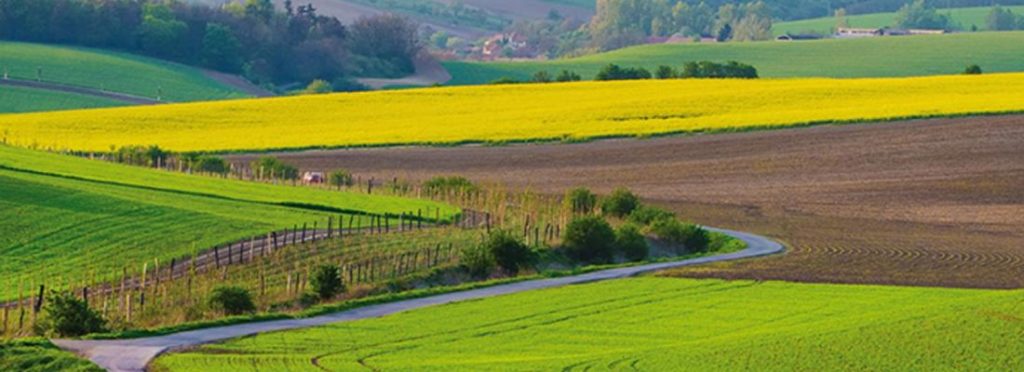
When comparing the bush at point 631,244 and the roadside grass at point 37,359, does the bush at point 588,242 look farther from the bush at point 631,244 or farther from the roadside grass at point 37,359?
the roadside grass at point 37,359

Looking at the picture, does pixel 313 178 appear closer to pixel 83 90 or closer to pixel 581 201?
pixel 581 201

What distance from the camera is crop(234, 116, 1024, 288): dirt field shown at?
181ft

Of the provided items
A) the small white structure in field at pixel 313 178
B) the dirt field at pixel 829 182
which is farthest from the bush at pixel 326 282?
Result: the small white structure in field at pixel 313 178

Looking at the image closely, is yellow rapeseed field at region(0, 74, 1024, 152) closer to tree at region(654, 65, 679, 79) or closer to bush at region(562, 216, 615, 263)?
tree at region(654, 65, 679, 79)

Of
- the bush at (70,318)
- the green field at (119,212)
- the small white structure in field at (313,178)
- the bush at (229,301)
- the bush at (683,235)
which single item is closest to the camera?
the bush at (70,318)

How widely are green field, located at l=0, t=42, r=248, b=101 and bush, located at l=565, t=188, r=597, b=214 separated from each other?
71.2 m

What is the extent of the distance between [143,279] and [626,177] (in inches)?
1682

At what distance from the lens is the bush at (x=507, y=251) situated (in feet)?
170

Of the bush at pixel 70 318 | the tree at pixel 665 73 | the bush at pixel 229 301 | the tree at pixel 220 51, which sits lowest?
the tree at pixel 220 51

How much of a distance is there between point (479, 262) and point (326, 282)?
8220 millimetres

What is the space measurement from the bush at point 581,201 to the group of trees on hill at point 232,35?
89346 millimetres

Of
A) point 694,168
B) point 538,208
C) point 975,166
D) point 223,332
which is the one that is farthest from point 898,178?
point 223,332

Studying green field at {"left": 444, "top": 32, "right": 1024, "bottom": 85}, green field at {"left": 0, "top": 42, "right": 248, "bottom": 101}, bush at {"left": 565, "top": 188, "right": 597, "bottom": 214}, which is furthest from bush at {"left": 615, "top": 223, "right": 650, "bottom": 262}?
green field at {"left": 444, "top": 32, "right": 1024, "bottom": 85}

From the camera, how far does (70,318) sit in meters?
36.8
